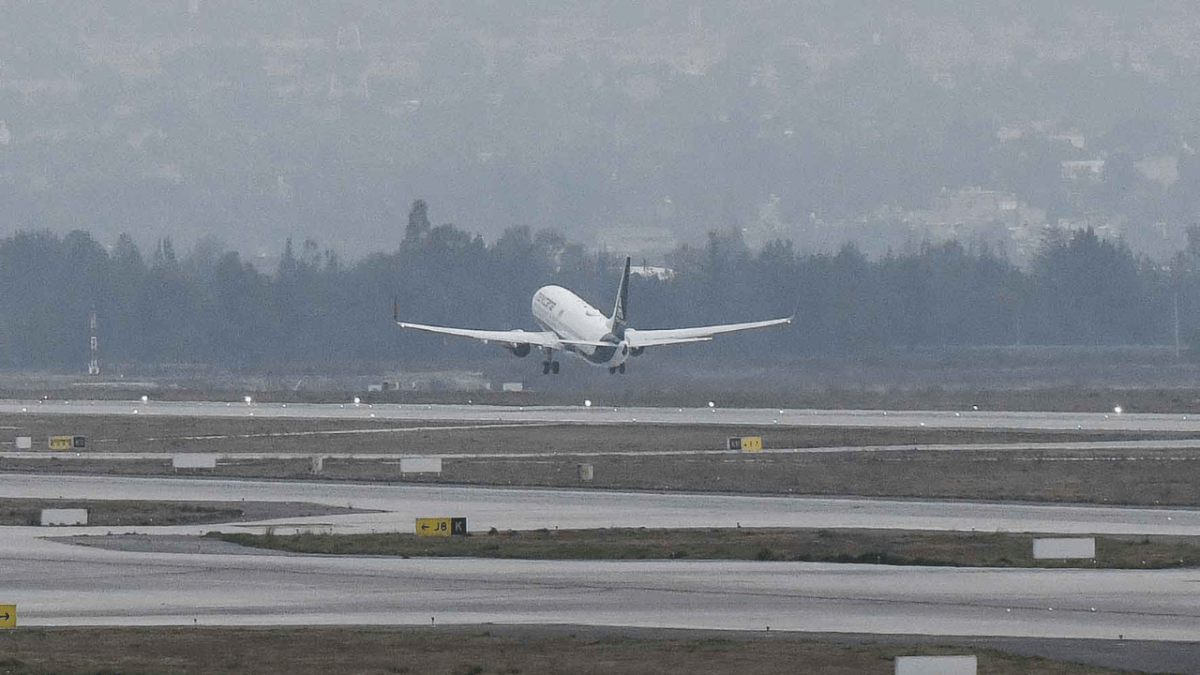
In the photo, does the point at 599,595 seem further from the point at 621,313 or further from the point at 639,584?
the point at 621,313

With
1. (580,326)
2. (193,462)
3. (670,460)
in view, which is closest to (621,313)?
(580,326)

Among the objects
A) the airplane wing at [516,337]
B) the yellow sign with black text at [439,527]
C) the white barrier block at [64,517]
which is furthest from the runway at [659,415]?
the white barrier block at [64,517]

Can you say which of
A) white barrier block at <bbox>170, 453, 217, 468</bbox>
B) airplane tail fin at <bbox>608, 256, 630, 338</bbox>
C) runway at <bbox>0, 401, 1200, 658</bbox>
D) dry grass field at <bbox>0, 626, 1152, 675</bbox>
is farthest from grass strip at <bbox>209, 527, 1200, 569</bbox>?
airplane tail fin at <bbox>608, 256, 630, 338</bbox>

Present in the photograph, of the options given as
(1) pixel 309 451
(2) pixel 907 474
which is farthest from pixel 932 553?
(1) pixel 309 451

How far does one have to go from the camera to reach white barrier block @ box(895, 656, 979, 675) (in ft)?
92.5

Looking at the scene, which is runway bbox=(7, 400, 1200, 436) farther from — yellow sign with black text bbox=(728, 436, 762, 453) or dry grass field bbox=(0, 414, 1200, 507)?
yellow sign with black text bbox=(728, 436, 762, 453)

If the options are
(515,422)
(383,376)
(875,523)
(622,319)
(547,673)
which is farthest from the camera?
(383,376)

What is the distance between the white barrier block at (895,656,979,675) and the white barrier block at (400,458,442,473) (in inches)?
1946

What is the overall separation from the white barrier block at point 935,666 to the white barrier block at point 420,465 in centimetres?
4943

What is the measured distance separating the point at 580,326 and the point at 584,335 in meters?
1.00

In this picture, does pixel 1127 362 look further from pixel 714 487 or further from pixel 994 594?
pixel 994 594

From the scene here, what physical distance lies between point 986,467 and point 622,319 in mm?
64653

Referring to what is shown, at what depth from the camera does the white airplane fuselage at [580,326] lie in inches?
5645

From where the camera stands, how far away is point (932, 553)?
5044 centimetres
